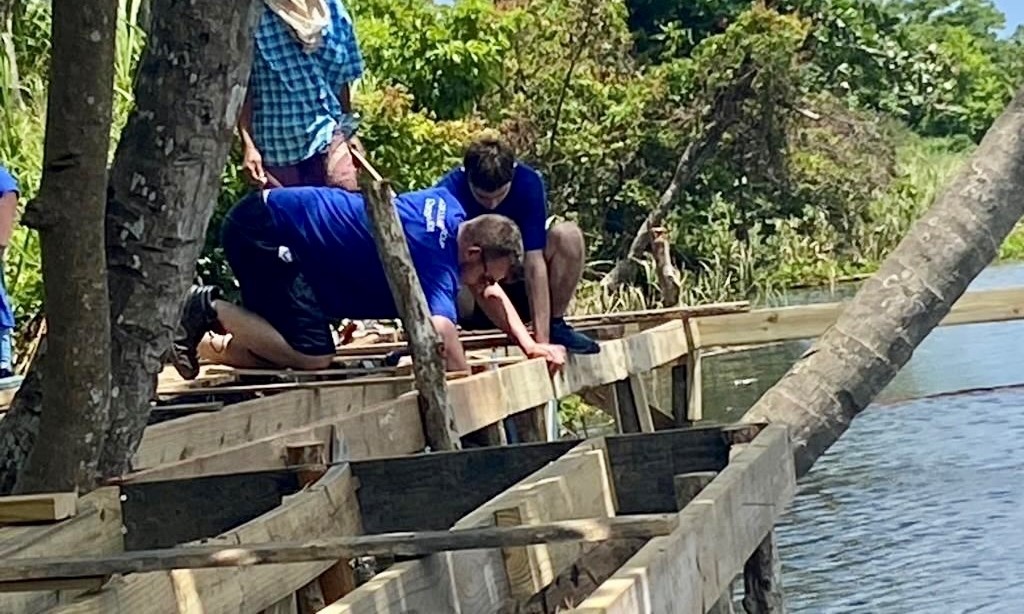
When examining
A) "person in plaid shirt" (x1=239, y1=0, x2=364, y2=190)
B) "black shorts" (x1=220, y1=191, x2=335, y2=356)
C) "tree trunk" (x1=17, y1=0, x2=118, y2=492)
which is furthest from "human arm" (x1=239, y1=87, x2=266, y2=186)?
"tree trunk" (x1=17, y1=0, x2=118, y2=492)

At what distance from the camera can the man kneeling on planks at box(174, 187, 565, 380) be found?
7.09 meters

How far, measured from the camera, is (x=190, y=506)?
4574mm

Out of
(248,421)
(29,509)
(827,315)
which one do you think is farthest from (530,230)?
(29,509)

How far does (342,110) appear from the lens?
26.2 ft

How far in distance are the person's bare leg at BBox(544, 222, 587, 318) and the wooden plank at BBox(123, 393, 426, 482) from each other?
59.5 inches

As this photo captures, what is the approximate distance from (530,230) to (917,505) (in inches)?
162

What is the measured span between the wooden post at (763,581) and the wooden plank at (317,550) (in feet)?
5.57

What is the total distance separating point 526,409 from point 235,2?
3.50 metres

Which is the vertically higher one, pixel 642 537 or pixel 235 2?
pixel 235 2

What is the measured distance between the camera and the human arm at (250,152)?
759cm

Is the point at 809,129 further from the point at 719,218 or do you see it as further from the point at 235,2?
the point at 235,2

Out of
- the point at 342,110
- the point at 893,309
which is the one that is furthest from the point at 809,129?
the point at 893,309

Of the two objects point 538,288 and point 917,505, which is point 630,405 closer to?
point 917,505

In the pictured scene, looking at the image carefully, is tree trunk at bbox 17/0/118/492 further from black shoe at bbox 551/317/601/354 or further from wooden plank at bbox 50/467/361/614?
black shoe at bbox 551/317/601/354
